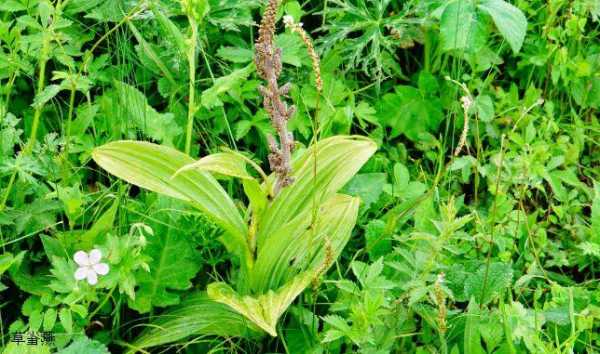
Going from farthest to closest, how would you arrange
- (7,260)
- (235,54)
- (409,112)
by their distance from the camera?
(409,112)
(235,54)
(7,260)

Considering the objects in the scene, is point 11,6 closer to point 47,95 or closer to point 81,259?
point 47,95

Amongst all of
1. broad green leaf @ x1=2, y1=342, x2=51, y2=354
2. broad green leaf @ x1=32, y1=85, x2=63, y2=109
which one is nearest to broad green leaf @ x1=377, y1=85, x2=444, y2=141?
broad green leaf @ x1=32, y1=85, x2=63, y2=109

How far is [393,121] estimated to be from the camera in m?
2.51

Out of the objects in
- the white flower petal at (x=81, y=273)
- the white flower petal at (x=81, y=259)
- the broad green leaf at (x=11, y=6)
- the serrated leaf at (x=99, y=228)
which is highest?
the broad green leaf at (x=11, y=6)

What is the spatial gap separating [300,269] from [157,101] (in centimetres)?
84

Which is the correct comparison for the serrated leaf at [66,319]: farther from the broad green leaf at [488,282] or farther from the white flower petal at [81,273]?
the broad green leaf at [488,282]

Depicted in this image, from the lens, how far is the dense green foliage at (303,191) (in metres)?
1.74

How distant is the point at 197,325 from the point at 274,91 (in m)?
0.56

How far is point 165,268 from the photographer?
1868 mm

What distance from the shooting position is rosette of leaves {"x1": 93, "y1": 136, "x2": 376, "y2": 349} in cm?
171

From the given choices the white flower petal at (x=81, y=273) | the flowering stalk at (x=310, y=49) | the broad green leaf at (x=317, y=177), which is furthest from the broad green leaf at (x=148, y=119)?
the flowering stalk at (x=310, y=49)

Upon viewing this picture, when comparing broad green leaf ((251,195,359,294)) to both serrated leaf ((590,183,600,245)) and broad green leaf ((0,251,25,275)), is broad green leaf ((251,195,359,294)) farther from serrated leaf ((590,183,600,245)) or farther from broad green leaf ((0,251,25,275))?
serrated leaf ((590,183,600,245))

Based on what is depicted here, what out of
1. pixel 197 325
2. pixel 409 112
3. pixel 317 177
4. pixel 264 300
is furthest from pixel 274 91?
pixel 409 112

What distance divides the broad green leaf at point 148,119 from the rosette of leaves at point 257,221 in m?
0.32
